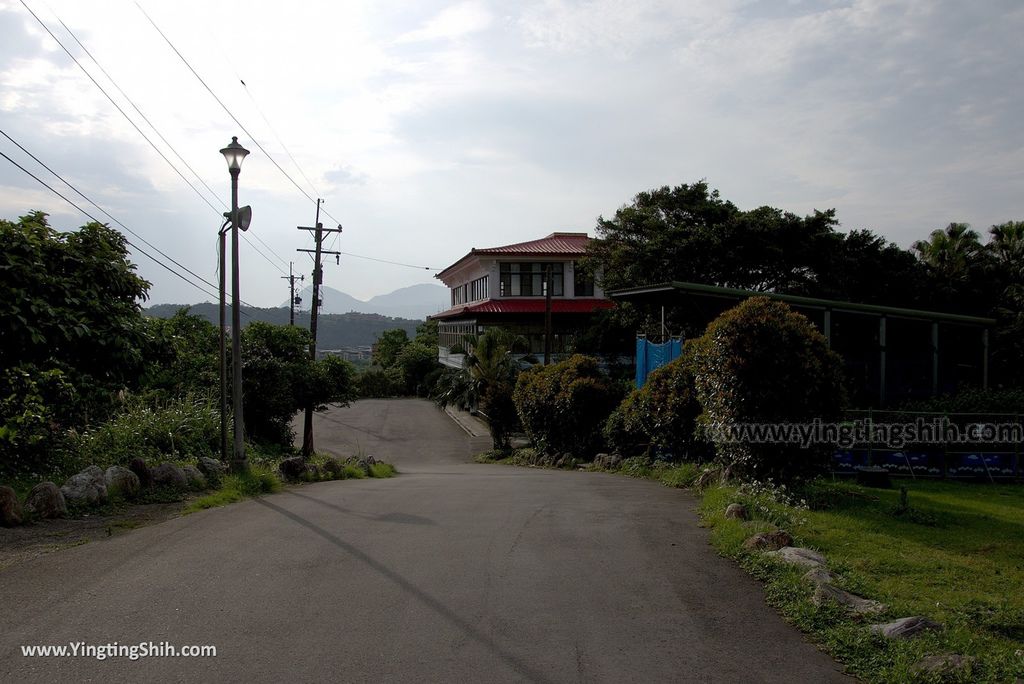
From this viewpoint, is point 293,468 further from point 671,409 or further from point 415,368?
point 415,368

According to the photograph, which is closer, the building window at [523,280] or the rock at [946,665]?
the rock at [946,665]

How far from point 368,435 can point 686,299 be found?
19309mm

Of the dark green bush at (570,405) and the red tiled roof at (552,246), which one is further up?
the red tiled roof at (552,246)

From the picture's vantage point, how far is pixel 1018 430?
1309 cm

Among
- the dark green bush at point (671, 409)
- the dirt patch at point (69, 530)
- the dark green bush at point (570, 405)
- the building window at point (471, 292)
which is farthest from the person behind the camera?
the building window at point (471, 292)

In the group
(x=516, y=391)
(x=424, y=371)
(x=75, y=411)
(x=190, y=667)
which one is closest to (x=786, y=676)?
(x=190, y=667)

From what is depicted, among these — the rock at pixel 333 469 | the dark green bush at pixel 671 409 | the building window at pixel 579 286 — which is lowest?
the rock at pixel 333 469

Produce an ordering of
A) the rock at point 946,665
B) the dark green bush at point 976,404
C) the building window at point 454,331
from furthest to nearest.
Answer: the building window at point 454,331, the dark green bush at point 976,404, the rock at point 946,665

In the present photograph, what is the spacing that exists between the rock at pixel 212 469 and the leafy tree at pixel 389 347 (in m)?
48.9

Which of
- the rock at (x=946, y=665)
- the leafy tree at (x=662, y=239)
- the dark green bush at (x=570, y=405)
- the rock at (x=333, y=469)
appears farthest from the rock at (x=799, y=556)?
the leafy tree at (x=662, y=239)

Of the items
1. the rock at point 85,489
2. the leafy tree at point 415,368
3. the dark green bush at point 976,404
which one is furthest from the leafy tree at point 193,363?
the leafy tree at point 415,368

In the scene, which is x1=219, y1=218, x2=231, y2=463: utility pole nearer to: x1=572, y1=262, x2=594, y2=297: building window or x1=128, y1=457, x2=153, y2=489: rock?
x1=128, y1=457, x2=153, y2=489: rock

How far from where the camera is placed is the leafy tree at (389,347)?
62550 millimetres

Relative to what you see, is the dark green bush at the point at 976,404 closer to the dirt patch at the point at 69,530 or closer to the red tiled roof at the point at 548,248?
the dirt patch at the point at 69,530
